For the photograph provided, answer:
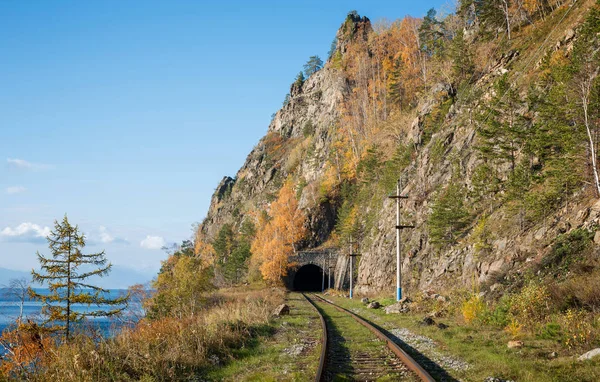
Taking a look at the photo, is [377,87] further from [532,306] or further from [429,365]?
[429,365]

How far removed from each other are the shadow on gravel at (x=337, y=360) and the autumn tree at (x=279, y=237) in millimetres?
47366

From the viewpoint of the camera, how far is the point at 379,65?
239ft

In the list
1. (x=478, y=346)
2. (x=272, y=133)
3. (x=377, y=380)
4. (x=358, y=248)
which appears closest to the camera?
(x=377, y=380)

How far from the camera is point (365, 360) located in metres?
9.23

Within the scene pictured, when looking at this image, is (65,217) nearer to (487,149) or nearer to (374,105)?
(487,149)

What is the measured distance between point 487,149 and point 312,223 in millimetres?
48466

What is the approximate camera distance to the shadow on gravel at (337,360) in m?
7.88

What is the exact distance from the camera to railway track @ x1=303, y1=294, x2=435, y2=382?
7672 mm

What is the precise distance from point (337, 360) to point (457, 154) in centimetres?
2451

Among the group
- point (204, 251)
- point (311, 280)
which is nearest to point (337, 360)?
point (311, 280)

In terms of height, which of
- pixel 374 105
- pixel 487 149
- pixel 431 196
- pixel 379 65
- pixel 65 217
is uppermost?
pixel 379 65

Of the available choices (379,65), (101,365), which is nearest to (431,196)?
(101,365)

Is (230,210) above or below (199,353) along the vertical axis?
above

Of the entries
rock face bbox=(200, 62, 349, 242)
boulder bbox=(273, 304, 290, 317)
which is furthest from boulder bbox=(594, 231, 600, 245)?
rock face bbox=(200, 62, 349, 242)
